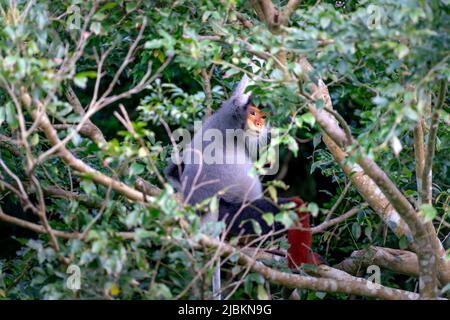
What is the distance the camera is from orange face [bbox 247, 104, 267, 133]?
5.68m

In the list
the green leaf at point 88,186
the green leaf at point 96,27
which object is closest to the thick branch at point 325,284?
the green leaf at point 88,186

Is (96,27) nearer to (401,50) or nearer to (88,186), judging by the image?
(88,186)

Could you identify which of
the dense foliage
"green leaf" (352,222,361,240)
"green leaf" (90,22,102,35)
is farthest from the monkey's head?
"green leaf" (90,22,102,35)

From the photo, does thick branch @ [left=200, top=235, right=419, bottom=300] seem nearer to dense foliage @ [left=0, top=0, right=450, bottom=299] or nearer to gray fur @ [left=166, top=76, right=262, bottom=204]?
dense foliage @ [left=0, top=0, right=450, bottom=299]

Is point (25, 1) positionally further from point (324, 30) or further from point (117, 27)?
point (324, 30)

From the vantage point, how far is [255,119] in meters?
5.70

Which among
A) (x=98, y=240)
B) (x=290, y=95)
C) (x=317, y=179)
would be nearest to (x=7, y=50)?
(x=98, y=240)

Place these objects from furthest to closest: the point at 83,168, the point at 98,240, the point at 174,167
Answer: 1. the point at 174,167
2. the point at 83,168
3. the point at 98,240

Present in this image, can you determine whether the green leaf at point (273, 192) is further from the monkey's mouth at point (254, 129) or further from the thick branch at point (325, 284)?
the monkey's mouth at point (254, 129)

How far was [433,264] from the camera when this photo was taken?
13.4 ft

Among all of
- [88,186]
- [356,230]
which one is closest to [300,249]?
[356,230]

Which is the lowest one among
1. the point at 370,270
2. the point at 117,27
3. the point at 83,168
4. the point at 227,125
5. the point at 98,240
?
the point at 370,270

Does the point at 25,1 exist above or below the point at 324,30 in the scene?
above

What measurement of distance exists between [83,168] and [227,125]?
2140 mm
